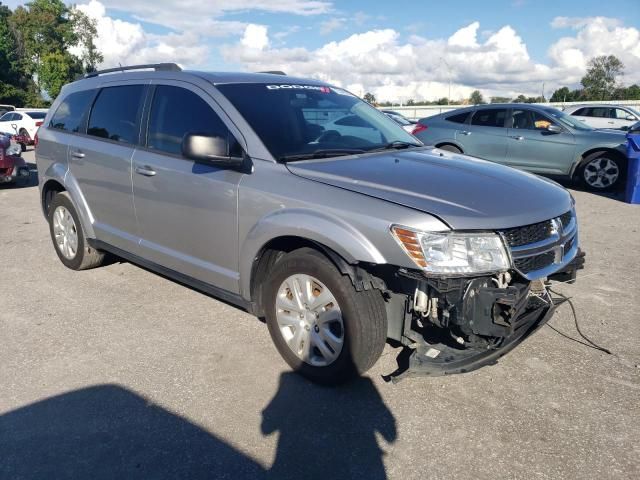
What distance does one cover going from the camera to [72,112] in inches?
214

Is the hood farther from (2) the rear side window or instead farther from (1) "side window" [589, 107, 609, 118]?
(1) "side window" [589, 107, 609, 118]

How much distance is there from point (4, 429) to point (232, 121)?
227 centimetres

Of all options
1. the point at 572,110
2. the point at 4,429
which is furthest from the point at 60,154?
the point at 572,110

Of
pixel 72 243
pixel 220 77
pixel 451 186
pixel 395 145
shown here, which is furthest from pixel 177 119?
pixel 72 243

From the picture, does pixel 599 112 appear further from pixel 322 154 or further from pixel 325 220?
pixel 325 220

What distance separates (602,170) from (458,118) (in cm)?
294

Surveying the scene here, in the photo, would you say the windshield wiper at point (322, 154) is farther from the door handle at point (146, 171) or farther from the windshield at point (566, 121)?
the windshield at point (566, 121)

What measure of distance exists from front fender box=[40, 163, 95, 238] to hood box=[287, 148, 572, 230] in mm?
2624

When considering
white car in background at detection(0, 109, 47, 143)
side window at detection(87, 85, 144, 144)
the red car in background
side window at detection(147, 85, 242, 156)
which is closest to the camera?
side window at detection(147, 85, 242, 156)

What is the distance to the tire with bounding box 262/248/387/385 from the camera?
9.97 ft

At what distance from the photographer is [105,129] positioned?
4867 millimetres

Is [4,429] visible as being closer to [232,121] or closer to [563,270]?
[232,121]

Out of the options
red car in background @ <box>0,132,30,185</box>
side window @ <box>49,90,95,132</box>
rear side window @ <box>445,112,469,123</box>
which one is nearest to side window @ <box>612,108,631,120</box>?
rear side window @ <box>445,112,469,123</box>

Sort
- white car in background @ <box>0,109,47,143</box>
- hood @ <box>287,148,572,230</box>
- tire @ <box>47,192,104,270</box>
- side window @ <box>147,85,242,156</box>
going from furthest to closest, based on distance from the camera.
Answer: white car in background @ <box>0,109,47,143</box> → tire @ <box>47,192,104,270</box> → side window @ <box>147,85,242,156</box> → hood @ <box>287,148,572,230</box>
